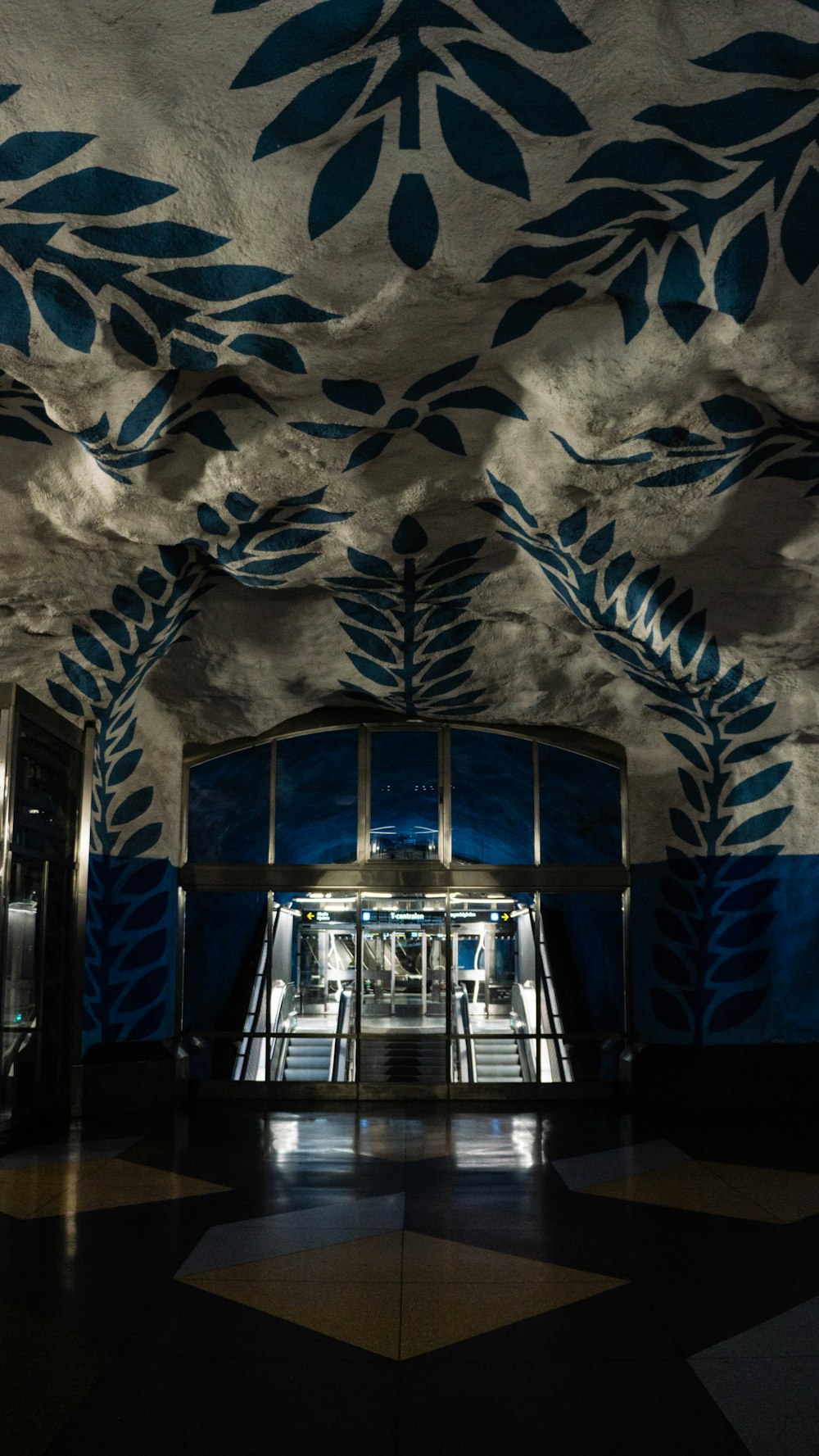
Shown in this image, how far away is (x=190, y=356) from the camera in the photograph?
5.83 metres

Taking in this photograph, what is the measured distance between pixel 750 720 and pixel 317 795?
5409 mm

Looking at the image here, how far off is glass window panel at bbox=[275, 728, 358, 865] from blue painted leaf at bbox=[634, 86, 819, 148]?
7938 millimetres

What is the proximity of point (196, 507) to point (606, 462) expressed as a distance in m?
2.65

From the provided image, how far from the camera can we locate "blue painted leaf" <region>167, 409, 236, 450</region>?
6.58m

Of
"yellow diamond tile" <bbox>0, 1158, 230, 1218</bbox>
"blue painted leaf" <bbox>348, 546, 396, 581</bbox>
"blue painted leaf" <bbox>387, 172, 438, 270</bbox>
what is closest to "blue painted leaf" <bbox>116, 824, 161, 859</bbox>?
"yellow diamond tile" <bbox>0, 1158, 230, 1218</bbox>

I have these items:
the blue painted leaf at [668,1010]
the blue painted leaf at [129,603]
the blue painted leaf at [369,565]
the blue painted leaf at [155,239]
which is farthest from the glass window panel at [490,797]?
the blue painted leaf at [155,239]

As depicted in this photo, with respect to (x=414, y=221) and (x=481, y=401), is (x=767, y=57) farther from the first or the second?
(x=481, y=401)

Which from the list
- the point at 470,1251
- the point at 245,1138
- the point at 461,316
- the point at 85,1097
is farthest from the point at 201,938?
the point at 461,316

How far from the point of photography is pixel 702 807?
34.8 feet

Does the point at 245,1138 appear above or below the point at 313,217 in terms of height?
below

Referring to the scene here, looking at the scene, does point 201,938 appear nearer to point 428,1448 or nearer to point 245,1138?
point 245,1138

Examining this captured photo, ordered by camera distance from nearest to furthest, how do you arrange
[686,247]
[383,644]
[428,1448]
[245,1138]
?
[428,1448], [686,247], [245,1138], [383,644]

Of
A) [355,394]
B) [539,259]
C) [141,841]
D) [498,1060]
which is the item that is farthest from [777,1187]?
[141,841]

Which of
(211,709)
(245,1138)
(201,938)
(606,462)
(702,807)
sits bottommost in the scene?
(245,1138)
